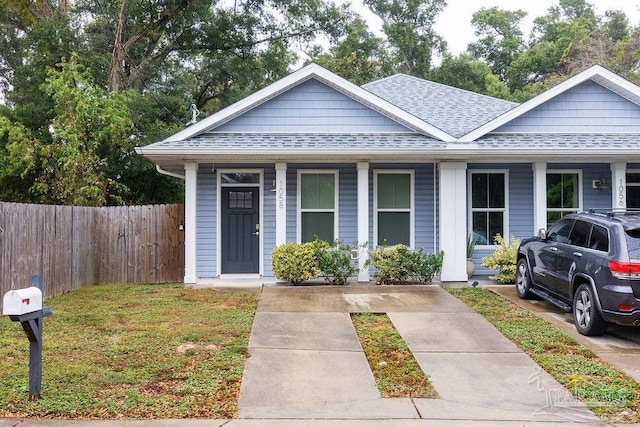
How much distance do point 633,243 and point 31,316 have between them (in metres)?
6.74

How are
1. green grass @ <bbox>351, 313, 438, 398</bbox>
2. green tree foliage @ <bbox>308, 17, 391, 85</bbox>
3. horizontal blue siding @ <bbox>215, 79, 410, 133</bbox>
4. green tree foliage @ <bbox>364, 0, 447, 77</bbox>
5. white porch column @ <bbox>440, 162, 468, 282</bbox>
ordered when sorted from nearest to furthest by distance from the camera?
green grass @ <bbox>351, 313, 438, 398</bbox> < white porch column @ <bbox>440, 162, 468, 282</bbox> < horizontal blue siding @ <bbox>215, 79, 410, 133</bbox> < green tree foliage @ <bbox>308, 17, 391, 85</bbox> < green tree foliage @ <bbox>364, 0, 447, 77</bbox>

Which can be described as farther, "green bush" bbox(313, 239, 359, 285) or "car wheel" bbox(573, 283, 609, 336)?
"green bush" bbox(313, 239, 359, 285)

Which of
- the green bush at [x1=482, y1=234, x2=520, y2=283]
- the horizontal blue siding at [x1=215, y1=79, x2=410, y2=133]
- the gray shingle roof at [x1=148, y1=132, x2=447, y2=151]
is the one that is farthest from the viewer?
the horizontal blue siding at [x1=215, y1=79, x2=410, y2=133]

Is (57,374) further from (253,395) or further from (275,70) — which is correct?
(275,70)

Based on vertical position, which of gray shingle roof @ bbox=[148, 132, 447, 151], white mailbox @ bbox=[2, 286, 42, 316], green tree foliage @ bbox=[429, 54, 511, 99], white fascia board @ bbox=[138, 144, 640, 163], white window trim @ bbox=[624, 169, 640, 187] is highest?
green tree foliage @ bbox=[429, 54, 511, 99]

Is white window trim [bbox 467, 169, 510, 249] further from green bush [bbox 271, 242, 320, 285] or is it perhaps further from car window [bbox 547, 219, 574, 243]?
green bush [bbox 271, 242, 320, 285]

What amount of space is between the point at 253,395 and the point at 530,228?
930cm

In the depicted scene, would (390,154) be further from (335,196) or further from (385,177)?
(335,196)

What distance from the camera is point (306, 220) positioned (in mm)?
12070

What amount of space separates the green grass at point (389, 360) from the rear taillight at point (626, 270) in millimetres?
2715

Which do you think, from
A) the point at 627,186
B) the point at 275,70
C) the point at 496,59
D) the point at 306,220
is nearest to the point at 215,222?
the point at 306,220

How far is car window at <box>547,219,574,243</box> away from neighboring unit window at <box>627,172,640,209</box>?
191 inches

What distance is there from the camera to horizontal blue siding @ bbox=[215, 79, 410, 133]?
12.1 m

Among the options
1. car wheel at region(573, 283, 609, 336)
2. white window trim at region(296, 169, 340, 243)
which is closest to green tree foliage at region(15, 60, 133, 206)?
white window trim at region(296, 169, 340, 243)
